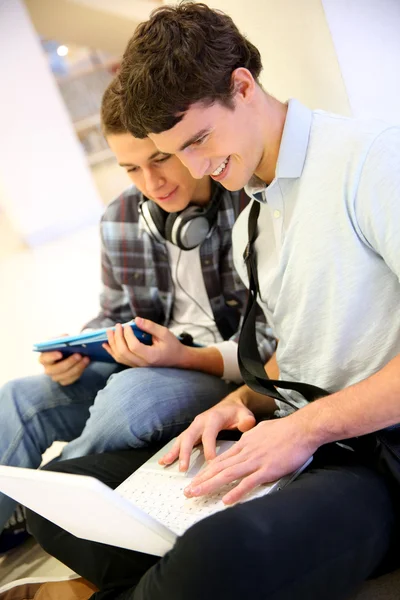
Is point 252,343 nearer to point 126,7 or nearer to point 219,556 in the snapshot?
point 219,556

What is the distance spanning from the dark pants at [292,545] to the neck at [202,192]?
0.84 m

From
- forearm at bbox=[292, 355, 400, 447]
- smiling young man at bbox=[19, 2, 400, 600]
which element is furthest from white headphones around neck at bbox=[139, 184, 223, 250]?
forearm at bbox=[292, 355, 400, 447]

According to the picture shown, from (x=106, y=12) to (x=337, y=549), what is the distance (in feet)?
17.0

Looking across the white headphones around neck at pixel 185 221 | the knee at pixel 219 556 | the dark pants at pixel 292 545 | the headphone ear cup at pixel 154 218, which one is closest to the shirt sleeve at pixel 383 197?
the dark pants at pixel 292 545

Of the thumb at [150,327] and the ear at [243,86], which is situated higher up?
the ear at [243,86]

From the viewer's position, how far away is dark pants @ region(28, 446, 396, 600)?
0.80 metres

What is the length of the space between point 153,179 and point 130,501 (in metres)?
0.83

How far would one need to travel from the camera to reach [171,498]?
108 cm

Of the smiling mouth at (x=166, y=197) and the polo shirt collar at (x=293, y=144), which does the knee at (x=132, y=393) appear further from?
the polo shirt collar at (x=293, y=144)

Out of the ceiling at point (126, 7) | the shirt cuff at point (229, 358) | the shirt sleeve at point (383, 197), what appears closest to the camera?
the shirt sleeve at point (383, 197)

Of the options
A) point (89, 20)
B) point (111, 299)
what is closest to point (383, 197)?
point (111, 299)

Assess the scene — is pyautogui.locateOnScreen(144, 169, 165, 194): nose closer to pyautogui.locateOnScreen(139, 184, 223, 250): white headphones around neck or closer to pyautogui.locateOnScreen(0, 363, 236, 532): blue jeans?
pyautogui.locateOnScreen(139, 184, 223, 250): white headphones around neck

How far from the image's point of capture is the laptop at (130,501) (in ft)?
2.76

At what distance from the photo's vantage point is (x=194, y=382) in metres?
1.51
